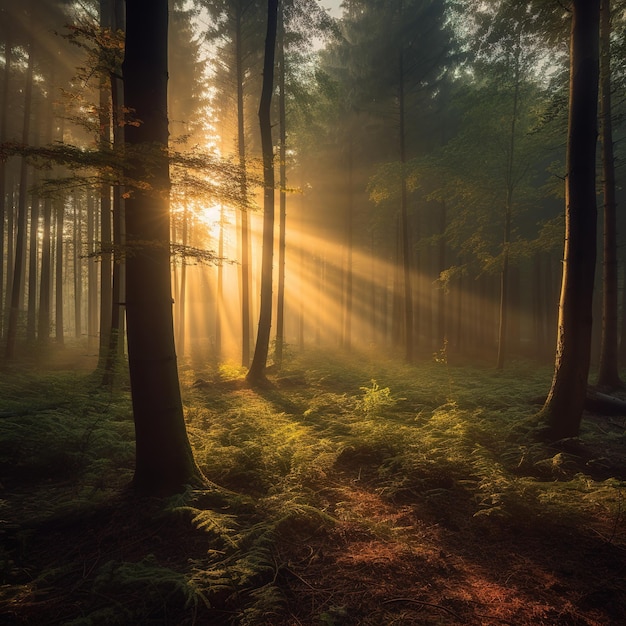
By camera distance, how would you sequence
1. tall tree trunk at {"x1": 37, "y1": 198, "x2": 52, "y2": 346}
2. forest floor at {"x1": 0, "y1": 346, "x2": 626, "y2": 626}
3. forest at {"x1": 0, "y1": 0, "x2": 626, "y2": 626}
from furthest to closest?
1. tall tree trunk at {"x1": 37, "y1": 198, "x2": 52, "y2": 346}
2. forest at {"x1": 0, "y1": 0, "x2": 626, "y2": 626}
3. forest floor at {"x1": 0, "y1": 346, "x2": 626, "y2": 626}

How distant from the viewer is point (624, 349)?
61.7ft

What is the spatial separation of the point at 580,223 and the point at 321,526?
21.3 feet

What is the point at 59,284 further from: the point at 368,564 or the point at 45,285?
the point at 368,564

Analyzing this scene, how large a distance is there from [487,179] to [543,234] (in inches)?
149

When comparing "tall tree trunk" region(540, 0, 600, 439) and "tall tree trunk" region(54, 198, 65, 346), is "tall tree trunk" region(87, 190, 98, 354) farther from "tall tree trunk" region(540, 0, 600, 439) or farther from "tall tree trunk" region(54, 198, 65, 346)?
"tall tree trunk" region(540, 0, 600, 439)

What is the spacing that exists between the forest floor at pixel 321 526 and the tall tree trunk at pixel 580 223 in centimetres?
100

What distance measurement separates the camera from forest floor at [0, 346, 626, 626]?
2.70 metres

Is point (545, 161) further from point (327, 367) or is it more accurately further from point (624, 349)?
point (327, 367)

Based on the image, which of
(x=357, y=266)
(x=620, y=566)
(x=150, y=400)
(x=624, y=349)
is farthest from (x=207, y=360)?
(x=624, y=349)

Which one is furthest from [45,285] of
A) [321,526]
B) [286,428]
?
[321,526]

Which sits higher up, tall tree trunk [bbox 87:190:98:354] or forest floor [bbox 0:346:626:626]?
tall tree trunk [bbox 87:190:98:354]

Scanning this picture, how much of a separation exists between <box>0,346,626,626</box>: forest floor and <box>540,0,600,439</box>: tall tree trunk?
1.00m

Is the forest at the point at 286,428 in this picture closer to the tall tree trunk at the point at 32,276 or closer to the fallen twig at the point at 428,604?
the fallen twig at the point at 428,604

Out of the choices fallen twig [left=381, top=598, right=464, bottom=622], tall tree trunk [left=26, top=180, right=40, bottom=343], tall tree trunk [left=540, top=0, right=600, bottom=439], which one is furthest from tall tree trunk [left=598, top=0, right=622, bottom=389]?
tall tree trunk [left=26, top=180, right=40, bottom=343]
